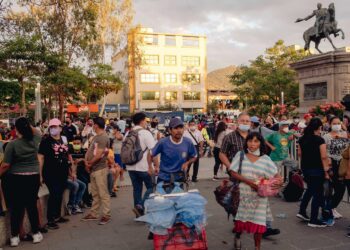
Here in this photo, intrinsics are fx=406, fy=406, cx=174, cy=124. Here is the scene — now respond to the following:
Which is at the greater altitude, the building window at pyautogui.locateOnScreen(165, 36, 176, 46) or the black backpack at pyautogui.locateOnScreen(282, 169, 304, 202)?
the building window at pyautogui.locateOnScreen(165, 36, 176, 46)

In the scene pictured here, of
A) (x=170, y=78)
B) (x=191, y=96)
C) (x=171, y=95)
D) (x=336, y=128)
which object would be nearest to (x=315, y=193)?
(x=336, y=128)

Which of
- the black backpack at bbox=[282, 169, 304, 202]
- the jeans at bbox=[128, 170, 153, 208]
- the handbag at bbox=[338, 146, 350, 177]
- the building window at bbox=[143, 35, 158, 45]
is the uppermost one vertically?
the building window at bbox=[143, 35, 158, 45]

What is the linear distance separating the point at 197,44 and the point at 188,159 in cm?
6531

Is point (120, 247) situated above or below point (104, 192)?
below

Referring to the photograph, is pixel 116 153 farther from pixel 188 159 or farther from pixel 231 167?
pixel 231 167

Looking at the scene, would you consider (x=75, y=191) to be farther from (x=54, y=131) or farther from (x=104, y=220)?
(x=54, y=131)

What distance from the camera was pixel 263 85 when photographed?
3794 cm

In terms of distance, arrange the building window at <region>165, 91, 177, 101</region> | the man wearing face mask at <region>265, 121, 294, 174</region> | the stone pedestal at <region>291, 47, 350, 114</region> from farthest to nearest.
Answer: the building window at <region>165, 91, 177, 101</region> → the stone pedestal at <region>291, 47, 350, 114</region> → the man wearing face mask at <region>265, 121, 294, 174</region>

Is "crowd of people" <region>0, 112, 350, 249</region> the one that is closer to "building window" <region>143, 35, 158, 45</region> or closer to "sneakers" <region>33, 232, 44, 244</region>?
"sneakers" <region>33, 232, 44, 244</region>

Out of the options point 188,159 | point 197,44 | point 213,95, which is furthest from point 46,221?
point 213,95

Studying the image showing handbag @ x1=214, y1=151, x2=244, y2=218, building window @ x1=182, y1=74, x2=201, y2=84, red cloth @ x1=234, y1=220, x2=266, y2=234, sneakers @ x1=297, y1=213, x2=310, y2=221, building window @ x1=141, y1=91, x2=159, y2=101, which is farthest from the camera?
building window @ x1=182, y1=74, x2=201, y2=84

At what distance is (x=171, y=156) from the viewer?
5645mm

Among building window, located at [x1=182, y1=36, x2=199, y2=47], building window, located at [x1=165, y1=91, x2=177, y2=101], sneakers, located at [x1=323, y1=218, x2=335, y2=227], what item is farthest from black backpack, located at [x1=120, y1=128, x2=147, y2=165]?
building window, located at [x1=182, y1=36, x2=199, y2=47]

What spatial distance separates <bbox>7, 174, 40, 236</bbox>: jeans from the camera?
5.87m
